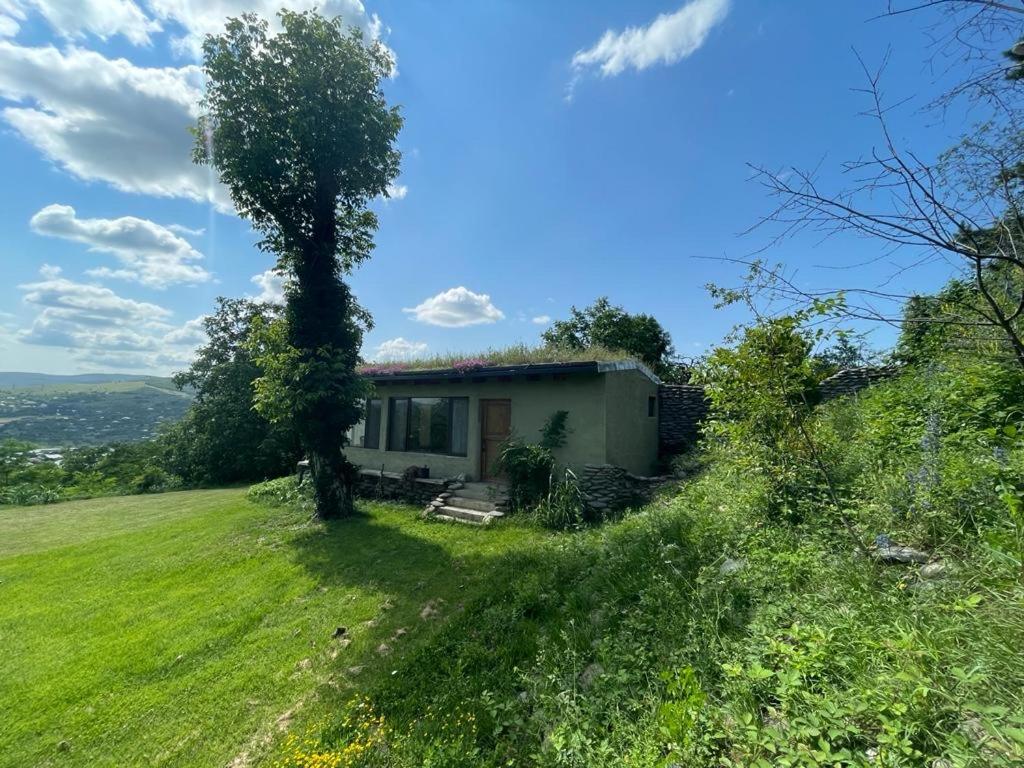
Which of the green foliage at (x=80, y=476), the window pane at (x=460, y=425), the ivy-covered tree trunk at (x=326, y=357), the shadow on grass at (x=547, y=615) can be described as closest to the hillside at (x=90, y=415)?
the green foliage at (x=80, y=476)

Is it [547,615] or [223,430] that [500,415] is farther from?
[223,430]

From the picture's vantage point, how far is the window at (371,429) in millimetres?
12486

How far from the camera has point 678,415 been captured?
12570 millimetres

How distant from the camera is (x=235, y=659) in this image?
415 cm

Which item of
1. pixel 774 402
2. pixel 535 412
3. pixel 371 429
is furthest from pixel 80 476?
pixel 774 402

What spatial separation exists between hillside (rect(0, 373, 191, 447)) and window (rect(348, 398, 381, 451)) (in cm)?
1911

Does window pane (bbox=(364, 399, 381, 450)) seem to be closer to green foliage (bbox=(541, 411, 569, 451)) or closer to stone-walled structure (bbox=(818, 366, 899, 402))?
green foliage (bbox=(541, 411, 569, 451))

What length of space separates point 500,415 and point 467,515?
102 inches

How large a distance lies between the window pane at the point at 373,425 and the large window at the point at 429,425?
54 centimetres

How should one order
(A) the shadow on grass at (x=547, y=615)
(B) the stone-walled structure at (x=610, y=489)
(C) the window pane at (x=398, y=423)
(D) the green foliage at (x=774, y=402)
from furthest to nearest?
(C) the window pane at (x=398, y=423) → (B) the stone-walled structure at (x=610, y=489) → (D) the green foliage at (x=774, y=402) → (A) the shadow on grass at (x=547, y=615)

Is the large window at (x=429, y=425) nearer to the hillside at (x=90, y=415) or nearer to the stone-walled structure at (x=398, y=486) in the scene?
the stone-walled structure at (x=398, y=486)

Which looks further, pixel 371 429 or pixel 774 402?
pixel 371 429

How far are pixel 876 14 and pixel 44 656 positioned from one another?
8.48 meters

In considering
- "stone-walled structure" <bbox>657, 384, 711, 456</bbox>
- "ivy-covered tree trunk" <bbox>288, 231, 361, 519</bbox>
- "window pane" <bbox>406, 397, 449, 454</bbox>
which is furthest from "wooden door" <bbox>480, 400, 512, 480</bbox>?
"stone-walled structure" <bbox>657, 384, 711, 456</bbox>
